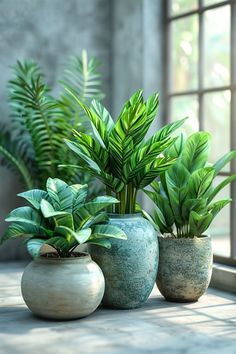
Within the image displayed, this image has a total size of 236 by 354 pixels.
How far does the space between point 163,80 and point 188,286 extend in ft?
5.13

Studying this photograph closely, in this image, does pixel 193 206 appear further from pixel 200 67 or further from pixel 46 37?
pixel 46 37

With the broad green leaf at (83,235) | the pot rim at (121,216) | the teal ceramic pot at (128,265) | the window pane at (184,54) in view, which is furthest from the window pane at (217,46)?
the broad green leaf at (83,235)

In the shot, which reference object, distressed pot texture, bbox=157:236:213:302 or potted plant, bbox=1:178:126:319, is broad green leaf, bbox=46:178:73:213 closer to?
potted plant, bbox=1:178:126:319

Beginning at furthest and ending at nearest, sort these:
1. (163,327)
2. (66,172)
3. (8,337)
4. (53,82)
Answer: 1. (53,82)
2. (66,172)
3. (163,327)
4. (8,337)

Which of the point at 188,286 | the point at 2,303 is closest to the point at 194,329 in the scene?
the point at 188,286

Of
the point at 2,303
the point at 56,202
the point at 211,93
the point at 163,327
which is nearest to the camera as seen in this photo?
the point at 163,327

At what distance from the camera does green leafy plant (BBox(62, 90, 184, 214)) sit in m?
3.00

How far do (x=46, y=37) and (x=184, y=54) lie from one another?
3.17 feet

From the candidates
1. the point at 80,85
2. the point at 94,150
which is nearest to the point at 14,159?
the point at 80,85

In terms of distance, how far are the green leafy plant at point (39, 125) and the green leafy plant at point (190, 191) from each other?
1.03m

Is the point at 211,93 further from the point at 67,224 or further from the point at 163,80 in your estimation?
the point at 67,224

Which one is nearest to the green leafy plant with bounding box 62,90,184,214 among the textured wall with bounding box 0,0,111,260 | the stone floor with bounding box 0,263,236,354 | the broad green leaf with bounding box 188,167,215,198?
the broad green leaf with bounding box 188,167,215,198

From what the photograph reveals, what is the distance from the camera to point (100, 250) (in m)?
3.10

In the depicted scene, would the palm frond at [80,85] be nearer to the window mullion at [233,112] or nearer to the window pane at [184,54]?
the window pane at [184,54]
